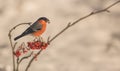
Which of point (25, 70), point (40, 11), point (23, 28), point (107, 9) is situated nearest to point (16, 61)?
point (25, 70)

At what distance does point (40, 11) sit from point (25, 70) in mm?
442

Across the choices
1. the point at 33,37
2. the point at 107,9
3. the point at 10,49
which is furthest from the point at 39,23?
the point at 107,9

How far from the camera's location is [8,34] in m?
2.52

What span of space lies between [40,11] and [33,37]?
9.1 inches

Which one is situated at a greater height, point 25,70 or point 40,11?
point 40,11

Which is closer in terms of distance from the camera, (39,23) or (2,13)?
(39,23)

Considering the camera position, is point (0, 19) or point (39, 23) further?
point (0, 19)

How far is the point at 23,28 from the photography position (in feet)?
8.33

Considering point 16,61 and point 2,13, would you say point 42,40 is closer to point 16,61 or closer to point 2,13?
point 16,61

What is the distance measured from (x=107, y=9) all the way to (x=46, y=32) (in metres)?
0.47

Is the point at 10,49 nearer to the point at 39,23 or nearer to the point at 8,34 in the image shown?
A: the point at 8,34

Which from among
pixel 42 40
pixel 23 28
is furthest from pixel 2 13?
pixel 42 40

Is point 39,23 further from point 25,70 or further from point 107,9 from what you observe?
point 107,9

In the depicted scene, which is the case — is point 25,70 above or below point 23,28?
below
